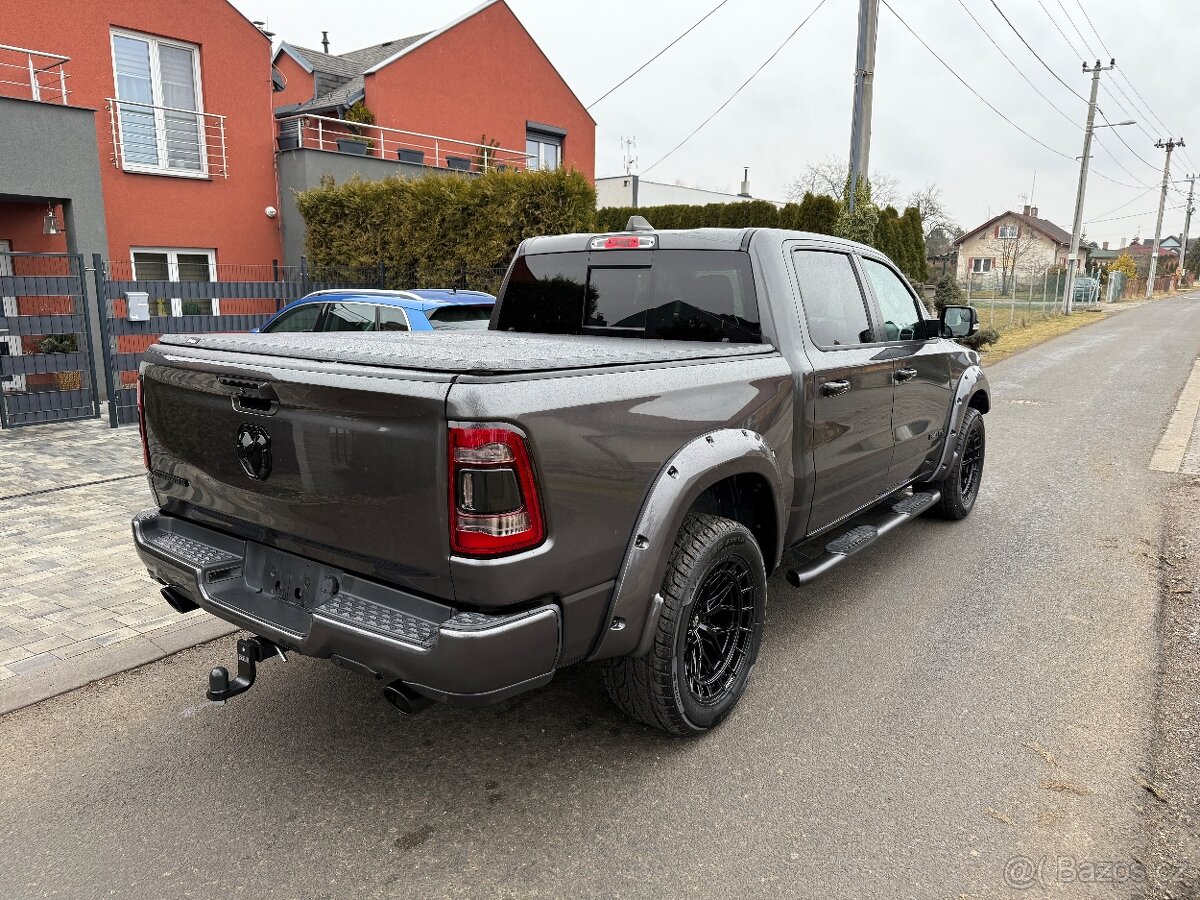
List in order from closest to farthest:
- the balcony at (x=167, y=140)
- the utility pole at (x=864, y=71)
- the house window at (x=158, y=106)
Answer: the utility pole at (x=864, y=71), the balcony at (x=167, y=140), the house window at (x=158, y=106)

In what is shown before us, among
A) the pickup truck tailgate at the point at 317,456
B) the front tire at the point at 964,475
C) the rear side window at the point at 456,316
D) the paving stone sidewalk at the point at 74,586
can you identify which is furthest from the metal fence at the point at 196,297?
the front tire at the point at 964,475

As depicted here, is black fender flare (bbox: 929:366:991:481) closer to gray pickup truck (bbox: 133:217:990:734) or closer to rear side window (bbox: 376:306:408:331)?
gray pickup truck (bbox: 133:217:990:734)

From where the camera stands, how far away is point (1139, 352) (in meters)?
19.6

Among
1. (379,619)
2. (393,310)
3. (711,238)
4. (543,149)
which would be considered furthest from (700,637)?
(543,149)

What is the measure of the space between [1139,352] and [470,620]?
21.7m

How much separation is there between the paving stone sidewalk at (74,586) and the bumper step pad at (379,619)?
187cm

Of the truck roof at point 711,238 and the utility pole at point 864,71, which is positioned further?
the utility pole at point 864,71

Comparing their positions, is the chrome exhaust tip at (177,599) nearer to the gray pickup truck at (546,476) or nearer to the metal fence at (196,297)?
the gray pickup truck at (546,476)

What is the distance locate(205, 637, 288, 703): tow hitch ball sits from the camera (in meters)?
2.91

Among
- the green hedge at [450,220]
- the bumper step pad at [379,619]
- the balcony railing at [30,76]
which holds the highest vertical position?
the balcony railing at [30,76]

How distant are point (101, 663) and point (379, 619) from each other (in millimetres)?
2138

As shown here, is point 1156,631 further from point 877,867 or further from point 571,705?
point 571,705

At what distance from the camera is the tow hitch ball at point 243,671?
2.91 meters

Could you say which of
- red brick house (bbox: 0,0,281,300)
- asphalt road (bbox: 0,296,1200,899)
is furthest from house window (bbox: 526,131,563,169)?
asphalt road (bbox: 0,296,1200,899)
